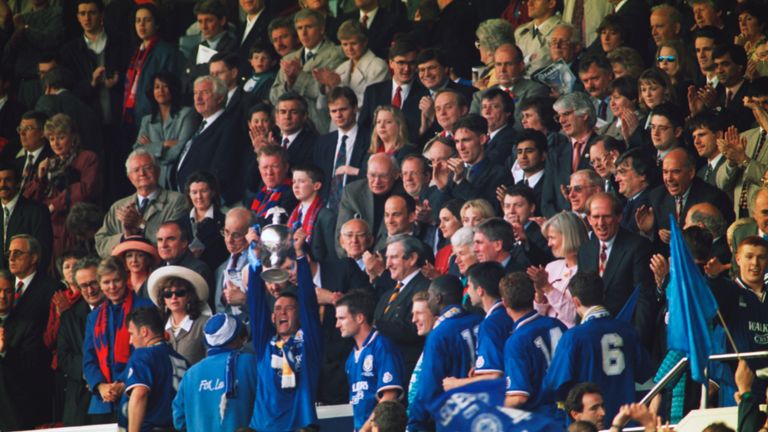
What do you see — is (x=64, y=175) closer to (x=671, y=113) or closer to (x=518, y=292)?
(x=671, y=113)

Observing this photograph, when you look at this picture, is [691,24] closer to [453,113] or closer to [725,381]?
[453,113]

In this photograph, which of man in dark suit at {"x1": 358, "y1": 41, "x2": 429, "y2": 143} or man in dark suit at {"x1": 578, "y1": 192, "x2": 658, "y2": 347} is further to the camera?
man in dark suit at {"x1": 358, "y1": 41, "x2": 429, "y2": 143}

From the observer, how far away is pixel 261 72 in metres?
16.8

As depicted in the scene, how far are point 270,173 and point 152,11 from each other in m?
3.17

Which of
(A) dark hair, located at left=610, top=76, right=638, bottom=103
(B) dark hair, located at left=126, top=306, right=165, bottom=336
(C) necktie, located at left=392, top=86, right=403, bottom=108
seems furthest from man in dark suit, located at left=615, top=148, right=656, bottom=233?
(B) dark hair, located at left=126, top=306, right=165, bottom=336

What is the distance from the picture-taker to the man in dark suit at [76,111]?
55.6ft

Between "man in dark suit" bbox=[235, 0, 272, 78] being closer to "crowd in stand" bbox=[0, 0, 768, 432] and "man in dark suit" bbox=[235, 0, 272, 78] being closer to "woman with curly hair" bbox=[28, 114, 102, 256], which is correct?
"crowd in stand" bbox=[0, 0, 768, 432]

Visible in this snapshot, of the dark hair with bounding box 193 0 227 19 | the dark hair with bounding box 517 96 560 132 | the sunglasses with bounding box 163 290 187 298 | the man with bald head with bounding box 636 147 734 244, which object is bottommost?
the sunglasses with bounding box 163 290 187 298

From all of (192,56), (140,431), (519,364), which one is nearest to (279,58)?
(192,56)

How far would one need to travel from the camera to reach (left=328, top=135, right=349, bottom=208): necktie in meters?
15.2

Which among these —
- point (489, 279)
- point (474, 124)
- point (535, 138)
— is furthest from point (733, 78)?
point (489, 279)

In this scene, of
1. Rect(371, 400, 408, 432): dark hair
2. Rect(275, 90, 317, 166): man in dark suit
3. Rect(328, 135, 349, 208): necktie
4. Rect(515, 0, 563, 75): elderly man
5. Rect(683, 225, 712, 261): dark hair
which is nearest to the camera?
Rect(371, 400, 408, 432): dark hair

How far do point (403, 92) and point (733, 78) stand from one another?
107 inches

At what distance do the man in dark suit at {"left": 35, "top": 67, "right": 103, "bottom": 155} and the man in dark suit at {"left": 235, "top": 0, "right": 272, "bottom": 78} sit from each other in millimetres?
1435
